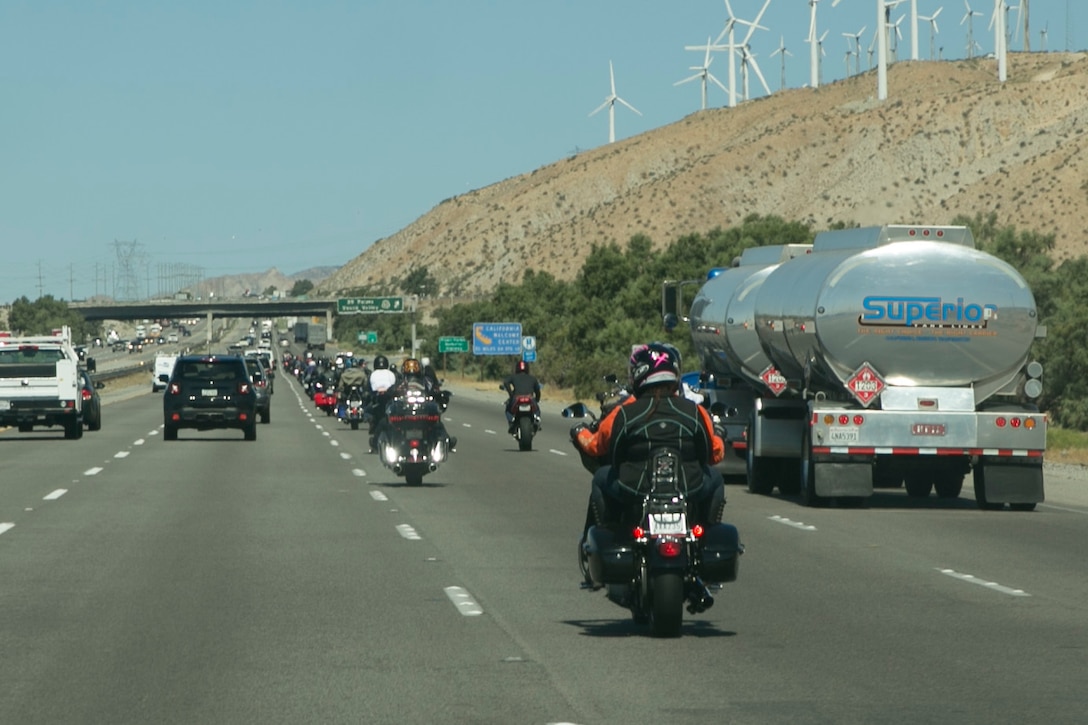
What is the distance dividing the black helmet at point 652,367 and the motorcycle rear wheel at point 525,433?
2386 cm

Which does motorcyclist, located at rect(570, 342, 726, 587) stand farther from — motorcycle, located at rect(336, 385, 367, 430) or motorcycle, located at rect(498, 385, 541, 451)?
motorcycle, located at rect(336, 385, 367, 430)

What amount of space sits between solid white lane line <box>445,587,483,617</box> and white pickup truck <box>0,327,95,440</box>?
28.2 meters

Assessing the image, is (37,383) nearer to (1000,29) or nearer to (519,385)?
(519,385)

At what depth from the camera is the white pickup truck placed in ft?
130

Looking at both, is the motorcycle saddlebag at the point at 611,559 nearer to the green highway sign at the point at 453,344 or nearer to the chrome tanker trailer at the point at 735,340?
the chrome tanker trailer at the point at 735,340

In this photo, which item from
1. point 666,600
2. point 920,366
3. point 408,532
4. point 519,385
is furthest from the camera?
point 519,385

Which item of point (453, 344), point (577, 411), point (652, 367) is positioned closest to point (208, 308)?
point (453, 344)

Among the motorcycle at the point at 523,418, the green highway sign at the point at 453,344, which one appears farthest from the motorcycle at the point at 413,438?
the green highway sign at the point at 453,344

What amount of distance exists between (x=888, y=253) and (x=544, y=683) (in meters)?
13.0

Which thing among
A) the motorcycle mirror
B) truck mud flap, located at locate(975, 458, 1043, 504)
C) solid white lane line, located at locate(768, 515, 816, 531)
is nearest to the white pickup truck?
solid white lane line, located at locate(768, 515, 816, 531)

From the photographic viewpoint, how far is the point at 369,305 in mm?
126000

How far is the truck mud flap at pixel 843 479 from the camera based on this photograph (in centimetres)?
2136

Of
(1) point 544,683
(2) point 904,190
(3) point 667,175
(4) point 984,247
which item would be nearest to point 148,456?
(1) point 544,683

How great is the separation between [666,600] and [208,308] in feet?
514
